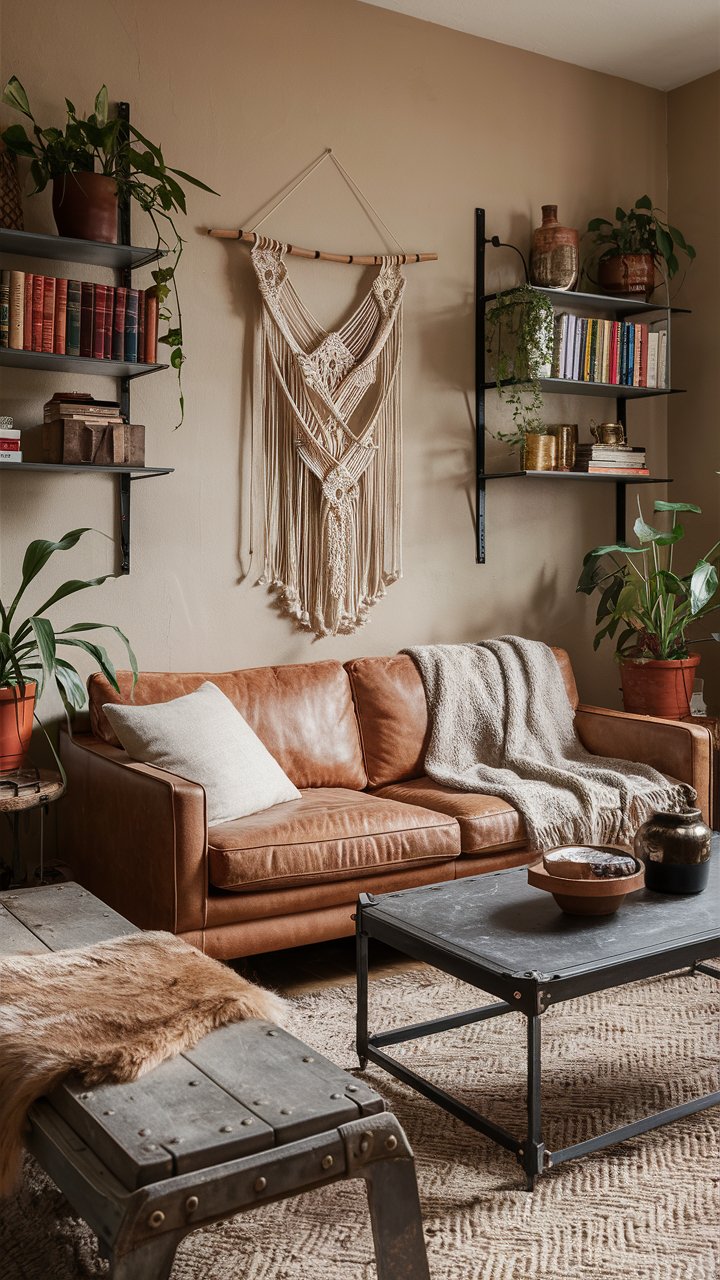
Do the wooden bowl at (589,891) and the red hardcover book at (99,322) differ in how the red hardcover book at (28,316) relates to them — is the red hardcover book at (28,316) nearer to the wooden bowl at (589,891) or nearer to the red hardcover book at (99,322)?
the red hardcover book at (99,322)

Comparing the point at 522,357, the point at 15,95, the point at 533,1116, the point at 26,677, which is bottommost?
the point at 533,1116

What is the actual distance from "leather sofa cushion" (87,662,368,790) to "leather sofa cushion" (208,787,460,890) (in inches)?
10.7

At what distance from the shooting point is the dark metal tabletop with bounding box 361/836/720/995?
6.66 feet

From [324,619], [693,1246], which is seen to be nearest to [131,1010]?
[693,1246]

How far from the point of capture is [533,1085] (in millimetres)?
1937

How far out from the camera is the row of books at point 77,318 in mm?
3020

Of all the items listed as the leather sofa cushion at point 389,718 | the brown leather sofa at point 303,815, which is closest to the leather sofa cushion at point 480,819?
the brown leather sofa at point 303,815

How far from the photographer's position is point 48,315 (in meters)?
3.06

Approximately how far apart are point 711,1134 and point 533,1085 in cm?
46

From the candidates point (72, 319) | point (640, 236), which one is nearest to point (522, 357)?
point (640, 236)

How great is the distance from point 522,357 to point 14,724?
2.16 metres

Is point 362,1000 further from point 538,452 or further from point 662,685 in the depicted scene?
point 538,452

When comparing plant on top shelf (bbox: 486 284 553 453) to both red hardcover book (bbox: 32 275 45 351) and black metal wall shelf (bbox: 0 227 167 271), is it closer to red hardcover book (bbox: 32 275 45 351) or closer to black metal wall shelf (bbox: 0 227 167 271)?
black metal wall shelf (bbox: 0 227 167 271)

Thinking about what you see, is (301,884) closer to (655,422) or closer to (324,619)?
(324,619)
